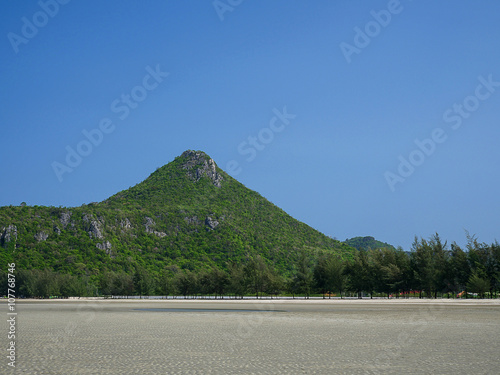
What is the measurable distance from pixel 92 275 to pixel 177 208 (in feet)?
130

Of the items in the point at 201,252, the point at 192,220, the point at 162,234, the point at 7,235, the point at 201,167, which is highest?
the point at 201,167

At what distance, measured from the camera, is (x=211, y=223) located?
472ft

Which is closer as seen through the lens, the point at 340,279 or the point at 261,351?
the point at 261,351

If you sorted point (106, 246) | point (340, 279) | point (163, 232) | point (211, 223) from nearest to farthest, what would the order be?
point (340, 279)
point (106, 246)
point (211, 223)
point (163, 232)

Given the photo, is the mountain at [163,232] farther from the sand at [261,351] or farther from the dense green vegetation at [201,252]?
the sand at [261,351]

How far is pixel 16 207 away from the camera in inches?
5581

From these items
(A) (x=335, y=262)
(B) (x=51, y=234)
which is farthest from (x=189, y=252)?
(A) (x=335, y=262)

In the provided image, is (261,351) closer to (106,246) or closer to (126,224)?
(106,246)

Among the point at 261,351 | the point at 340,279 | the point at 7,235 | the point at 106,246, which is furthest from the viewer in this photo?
the point at 106,246

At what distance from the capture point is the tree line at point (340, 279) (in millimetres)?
65188

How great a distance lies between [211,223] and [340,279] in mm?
69562

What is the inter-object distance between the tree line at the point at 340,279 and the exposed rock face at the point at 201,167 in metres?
58.8

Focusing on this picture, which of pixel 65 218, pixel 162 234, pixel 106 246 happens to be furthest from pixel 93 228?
pixel 162 234

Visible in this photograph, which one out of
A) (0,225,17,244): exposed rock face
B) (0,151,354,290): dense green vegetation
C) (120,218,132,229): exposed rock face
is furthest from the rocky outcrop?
(0,225,17,244): exposed rock face
